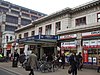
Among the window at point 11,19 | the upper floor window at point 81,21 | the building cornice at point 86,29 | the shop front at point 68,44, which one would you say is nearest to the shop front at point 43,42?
the shop front at point 68,44

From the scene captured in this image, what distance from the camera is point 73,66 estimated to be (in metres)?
12.8

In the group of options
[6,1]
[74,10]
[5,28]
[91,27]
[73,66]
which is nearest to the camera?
[73,66]

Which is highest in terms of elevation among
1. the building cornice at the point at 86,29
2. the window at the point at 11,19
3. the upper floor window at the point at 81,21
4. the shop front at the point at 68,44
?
the window at the point at 11,19

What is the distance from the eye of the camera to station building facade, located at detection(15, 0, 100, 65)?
19.9 m

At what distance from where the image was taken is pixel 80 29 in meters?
21.4

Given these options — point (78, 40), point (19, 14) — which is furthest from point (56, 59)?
point (19, 14)

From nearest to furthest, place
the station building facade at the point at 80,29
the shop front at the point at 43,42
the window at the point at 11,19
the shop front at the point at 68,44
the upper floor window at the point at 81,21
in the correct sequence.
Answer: the station building facade at the point at 80,29, the shop front at the point at 68,44, the shop front at the point at 43,42, the upper floor window at the point at 81,21, the window at the point at 11,19

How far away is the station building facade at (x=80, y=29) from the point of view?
19875 mm

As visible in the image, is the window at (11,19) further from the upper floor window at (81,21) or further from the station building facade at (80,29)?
the upper floor window at (81,21)

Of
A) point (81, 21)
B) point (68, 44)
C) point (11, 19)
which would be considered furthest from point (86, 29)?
point (11, 19)

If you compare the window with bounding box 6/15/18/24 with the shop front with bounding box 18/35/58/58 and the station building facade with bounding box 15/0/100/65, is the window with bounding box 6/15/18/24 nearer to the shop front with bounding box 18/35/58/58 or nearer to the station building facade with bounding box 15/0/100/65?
the shop front with bounding box 18/35/58/58

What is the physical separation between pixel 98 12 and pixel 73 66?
10.9m

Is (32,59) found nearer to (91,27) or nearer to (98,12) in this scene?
(91,27)

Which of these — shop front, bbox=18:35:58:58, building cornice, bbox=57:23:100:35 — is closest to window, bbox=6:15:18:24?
shop front, bbox=18:35:58:58
